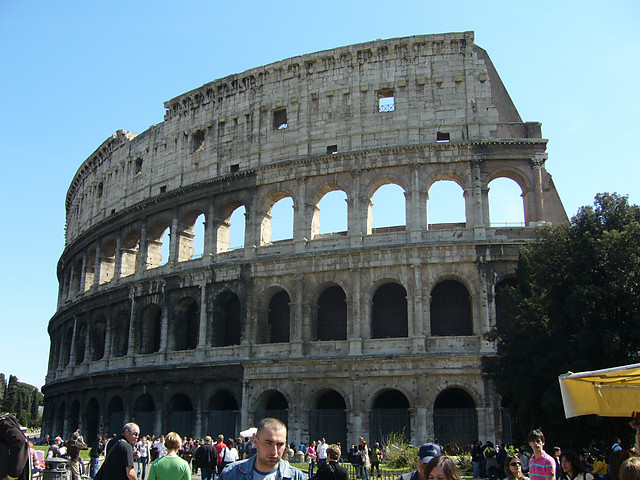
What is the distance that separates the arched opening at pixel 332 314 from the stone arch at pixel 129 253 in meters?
12.4

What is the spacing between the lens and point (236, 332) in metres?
29.9

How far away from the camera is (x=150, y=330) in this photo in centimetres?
3269

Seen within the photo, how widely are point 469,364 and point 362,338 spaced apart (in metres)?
4.26

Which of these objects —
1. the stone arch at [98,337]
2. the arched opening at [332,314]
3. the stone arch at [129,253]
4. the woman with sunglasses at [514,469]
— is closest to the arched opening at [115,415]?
the stone arch at [98,337]

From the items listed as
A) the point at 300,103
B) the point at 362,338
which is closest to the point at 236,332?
the point at 362,338

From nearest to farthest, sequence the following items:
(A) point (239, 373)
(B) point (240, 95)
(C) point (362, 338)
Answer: (C) point (362, 338), (A) point (239, 373), (B) point (240, 95)

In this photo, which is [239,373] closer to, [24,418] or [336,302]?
[336,302]

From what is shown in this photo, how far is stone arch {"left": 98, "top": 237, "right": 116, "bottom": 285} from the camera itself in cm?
3738

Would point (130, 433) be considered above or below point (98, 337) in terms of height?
below

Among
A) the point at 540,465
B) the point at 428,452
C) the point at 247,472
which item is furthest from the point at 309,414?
the point at 247,472

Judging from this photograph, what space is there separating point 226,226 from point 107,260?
10.5m

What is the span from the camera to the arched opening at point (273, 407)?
26.6 meters

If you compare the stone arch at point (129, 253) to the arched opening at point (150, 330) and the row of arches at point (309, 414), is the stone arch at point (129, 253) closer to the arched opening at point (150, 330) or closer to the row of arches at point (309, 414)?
the arched opening at point (150, 330)

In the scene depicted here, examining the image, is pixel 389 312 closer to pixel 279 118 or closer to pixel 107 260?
pixel 279 118
